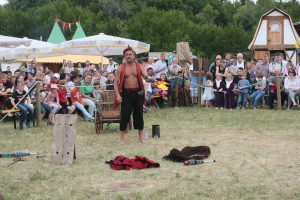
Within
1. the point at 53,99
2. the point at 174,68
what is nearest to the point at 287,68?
the point at 174,68

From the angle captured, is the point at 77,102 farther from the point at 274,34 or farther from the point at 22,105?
the point at 274,34

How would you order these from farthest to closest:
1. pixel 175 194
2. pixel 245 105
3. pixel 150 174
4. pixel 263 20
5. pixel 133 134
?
pixel 263 20
pixel 245 105
pixel 133 134
pixel 150 174
pixel 175 194

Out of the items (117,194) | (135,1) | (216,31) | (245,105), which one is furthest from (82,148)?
(135,1)

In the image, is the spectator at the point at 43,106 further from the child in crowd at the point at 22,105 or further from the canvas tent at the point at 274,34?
the canvas tent at the point at 274,34

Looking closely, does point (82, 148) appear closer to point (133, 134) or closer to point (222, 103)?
point (133, 134)

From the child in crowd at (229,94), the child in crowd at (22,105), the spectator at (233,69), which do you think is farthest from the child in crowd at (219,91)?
the child in crowd at (22,105)

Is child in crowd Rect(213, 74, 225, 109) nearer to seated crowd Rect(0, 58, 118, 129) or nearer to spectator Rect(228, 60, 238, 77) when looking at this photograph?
spectator Rect(228, 60, 238, 77)

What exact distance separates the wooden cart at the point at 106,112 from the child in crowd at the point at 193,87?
6.34 metres

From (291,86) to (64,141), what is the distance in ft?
33.5

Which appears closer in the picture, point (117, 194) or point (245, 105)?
point (117, 194)

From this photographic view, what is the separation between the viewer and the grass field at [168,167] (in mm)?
6793

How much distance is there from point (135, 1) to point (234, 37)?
23.1 metres

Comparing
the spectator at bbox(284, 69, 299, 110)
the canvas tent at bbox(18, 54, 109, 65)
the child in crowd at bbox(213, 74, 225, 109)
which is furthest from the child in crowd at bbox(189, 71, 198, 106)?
the canvas tent at bbox(18, 54, 109, 65)

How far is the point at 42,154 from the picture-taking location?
9.84m
